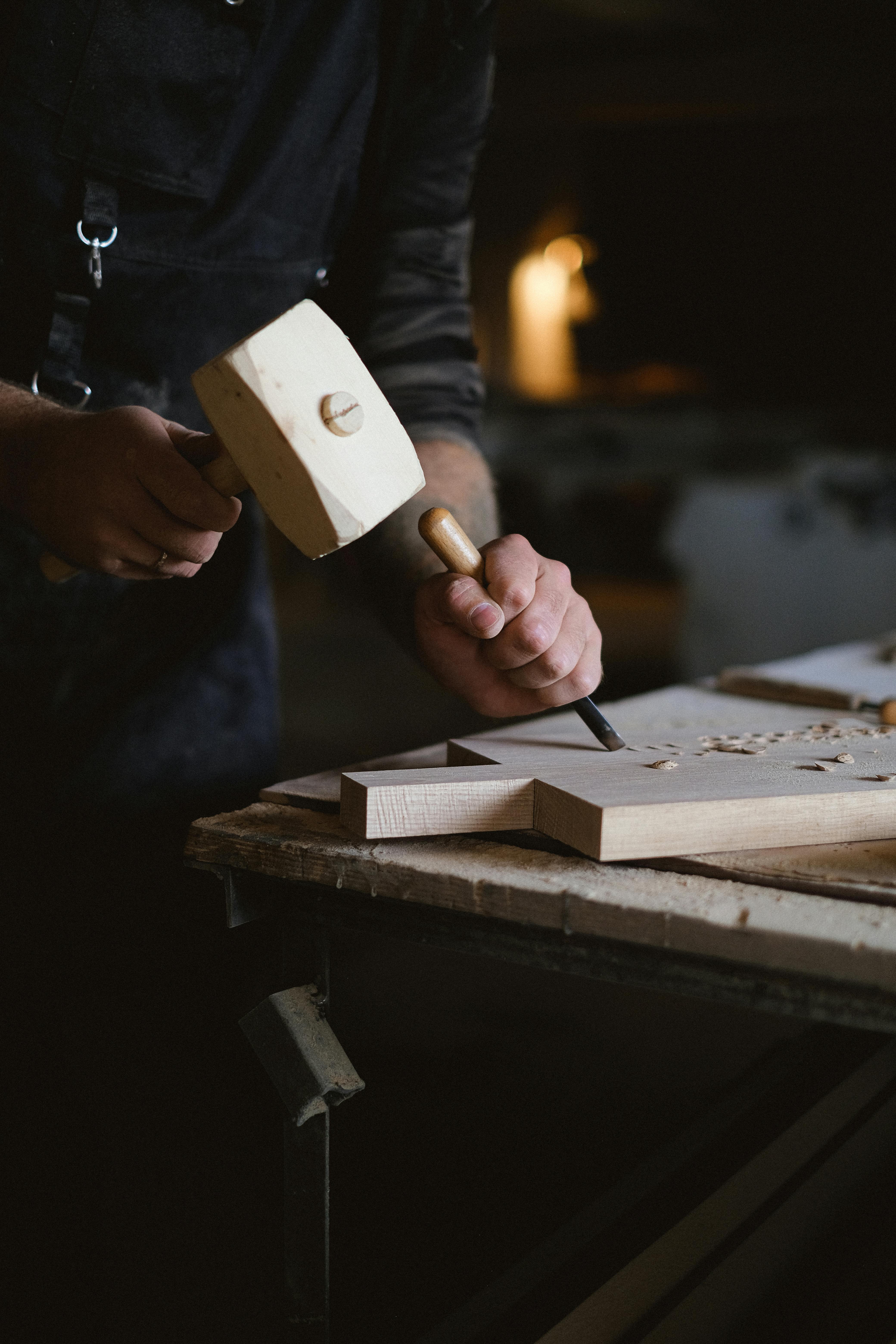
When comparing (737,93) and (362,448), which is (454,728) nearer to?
(737,93)

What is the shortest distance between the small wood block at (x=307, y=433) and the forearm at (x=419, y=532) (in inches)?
15.5

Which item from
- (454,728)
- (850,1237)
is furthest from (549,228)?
(850,1237)

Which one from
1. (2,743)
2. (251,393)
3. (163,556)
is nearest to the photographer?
(251,393)

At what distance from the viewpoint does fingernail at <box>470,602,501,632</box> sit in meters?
0.99

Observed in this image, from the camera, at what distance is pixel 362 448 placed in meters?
0.85

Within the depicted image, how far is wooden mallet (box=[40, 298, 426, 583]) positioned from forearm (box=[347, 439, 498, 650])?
39cm

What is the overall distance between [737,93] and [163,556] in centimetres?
546

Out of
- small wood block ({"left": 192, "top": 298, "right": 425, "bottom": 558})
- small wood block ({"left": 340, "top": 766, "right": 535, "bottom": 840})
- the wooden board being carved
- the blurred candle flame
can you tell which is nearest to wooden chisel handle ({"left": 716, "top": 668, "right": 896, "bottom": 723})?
the wooden board being carved

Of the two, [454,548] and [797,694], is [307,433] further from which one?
[797,694]

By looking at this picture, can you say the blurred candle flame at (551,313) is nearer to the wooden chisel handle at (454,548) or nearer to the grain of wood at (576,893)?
the wooden chisel handle at (454,548)

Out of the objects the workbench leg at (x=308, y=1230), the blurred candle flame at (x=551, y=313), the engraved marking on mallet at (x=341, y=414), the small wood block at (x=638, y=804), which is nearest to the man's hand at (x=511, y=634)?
the small wood block at (x=638, y=804)

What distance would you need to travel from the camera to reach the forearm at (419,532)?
1.31 meters

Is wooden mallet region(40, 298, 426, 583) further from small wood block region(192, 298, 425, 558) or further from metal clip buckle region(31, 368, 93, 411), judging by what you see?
metal clip buckle region(31, 368, 93, 411)

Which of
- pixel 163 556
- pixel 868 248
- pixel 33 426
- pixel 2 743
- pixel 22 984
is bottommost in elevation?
pixel 22 984
